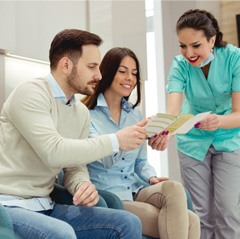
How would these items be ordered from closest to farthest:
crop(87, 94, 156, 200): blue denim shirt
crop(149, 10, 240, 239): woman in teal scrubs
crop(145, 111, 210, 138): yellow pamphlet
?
crop(145, 111, 210, 138): yellow pamphlet
crop(87, 94, 156, 200): blue denim shirt
crop(149, 10, 240, 239): woman in teal scrubs

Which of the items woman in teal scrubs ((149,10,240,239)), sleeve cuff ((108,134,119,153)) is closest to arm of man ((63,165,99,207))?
sleeve cuff ((108,134,119,153))

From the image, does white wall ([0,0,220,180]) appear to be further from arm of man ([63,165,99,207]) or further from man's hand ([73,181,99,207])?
man's hand ([73,181,99,207])

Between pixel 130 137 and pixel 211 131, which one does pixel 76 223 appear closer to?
pixel 130 137

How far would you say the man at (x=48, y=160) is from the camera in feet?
4.88

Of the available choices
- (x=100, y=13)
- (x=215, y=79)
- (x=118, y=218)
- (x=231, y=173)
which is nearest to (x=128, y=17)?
(x=100, y=13)

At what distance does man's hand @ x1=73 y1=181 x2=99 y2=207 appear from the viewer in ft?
5.03

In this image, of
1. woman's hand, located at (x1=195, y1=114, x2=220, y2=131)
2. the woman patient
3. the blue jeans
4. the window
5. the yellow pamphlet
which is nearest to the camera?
the blue jeans

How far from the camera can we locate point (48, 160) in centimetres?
150

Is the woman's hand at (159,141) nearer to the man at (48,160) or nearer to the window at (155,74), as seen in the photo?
the man at (48,160)

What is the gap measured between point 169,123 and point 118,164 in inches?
17.7

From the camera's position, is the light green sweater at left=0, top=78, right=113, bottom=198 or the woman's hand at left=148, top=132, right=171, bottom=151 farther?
the woman's hand at left=148, top=132, right=171, bottom=151

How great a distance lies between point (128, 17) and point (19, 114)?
201cm

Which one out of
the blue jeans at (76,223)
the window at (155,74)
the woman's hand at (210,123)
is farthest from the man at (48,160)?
the window at (155,74)

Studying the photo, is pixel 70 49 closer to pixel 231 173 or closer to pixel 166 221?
pixel 166 221
